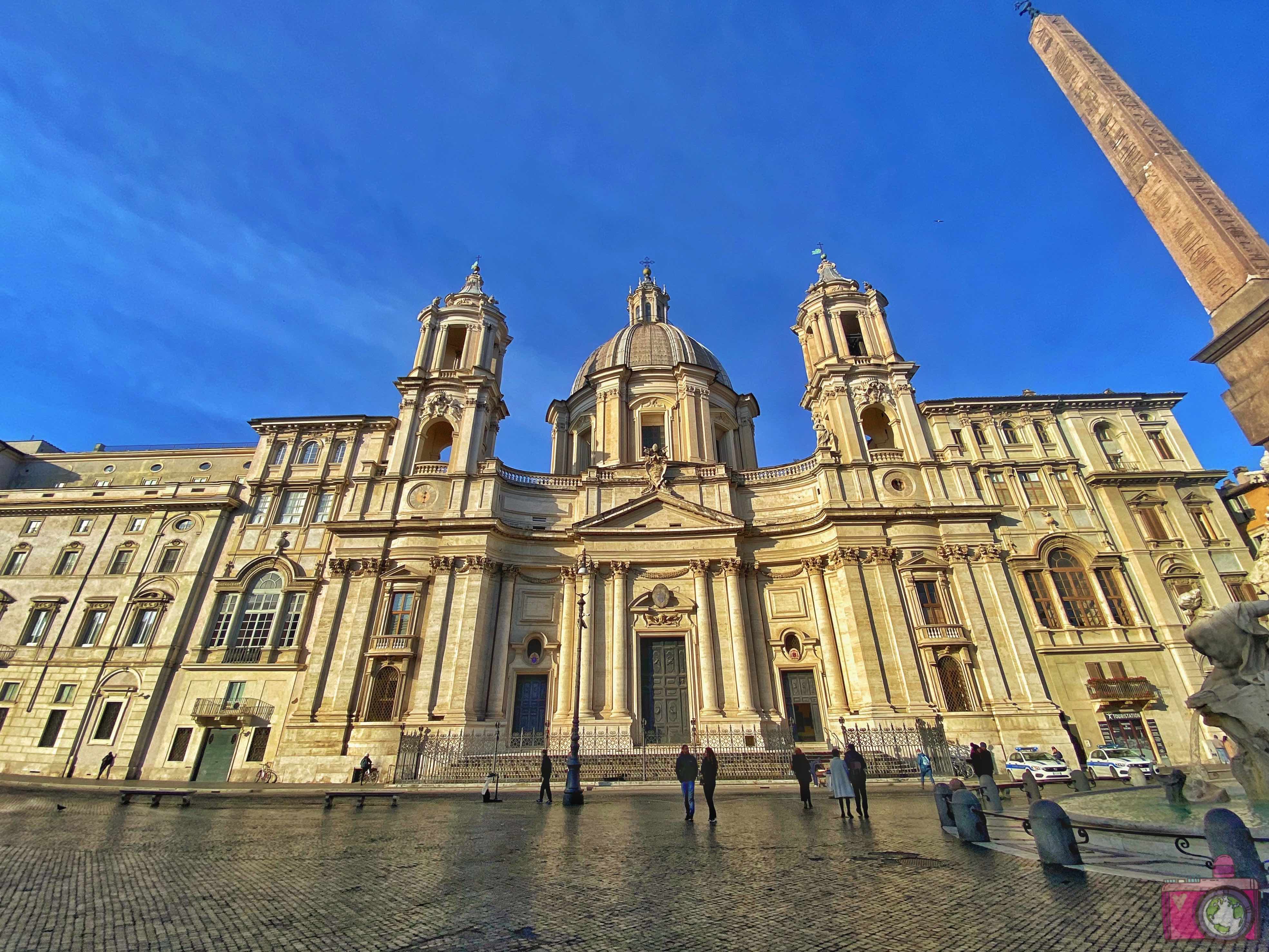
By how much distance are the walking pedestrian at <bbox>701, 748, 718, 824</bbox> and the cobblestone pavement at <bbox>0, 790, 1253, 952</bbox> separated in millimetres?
426

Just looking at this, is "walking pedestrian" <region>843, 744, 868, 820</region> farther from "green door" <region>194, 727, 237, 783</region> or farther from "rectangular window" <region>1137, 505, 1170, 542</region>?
"rectangular window" <region>1137, 505, 1170, 542</region>

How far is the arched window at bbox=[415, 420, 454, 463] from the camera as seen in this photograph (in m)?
31.7

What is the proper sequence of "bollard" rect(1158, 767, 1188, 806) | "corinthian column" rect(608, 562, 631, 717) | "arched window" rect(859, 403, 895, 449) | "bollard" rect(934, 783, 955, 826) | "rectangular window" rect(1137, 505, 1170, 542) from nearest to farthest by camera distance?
"bollard" rect(934, 783, 955, 826)
"bollard" rect(1158, 767, 1188, 806)
"corinthian column" rect(608, 562, 631, 717)
"rectangular window" rect(1137, 505, 1170, 542)
"arched window" rect(859, 403, 895, 449)

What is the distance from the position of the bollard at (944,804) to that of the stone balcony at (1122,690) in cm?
2145

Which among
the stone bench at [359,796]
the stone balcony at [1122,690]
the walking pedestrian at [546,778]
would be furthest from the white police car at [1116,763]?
the stone bench at [359,796]

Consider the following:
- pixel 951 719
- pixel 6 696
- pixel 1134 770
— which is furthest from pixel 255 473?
pixel 1134 770

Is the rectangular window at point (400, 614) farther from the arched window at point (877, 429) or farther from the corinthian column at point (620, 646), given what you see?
the arched window at point (877, 429)

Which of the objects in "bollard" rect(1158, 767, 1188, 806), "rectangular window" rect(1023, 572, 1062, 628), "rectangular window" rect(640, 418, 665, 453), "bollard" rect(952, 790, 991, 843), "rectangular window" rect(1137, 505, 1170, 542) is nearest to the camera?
"bollard" rect(952, 790, 991, 843)

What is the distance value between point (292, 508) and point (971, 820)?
105ft

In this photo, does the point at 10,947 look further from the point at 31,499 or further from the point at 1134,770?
the point at 31,499

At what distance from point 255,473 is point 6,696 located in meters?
14.2

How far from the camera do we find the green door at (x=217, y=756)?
24.6 metres

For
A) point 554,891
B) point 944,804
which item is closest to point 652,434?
point 944,804

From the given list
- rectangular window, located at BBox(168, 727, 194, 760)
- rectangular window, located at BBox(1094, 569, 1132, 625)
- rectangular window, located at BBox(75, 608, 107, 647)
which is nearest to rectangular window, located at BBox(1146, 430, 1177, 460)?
rectangular window, located at BBox(1094, 569, 1132, 625)
